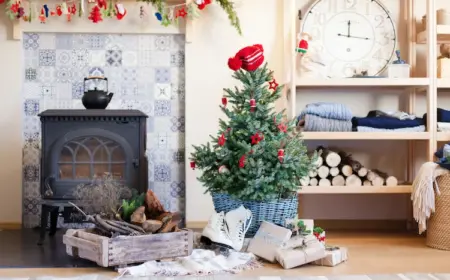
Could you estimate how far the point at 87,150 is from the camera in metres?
3.78

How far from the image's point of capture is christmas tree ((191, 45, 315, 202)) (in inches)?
131

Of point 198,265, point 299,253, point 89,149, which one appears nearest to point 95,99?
point 89,149

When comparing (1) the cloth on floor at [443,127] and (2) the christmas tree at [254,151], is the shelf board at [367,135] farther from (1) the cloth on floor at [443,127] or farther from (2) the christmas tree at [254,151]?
(2) the christmas tree at [254,151]

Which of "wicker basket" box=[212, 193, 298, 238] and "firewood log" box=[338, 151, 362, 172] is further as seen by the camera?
"firewood log" box=[338, 151, 362, 172]

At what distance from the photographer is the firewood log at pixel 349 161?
13.2 ft

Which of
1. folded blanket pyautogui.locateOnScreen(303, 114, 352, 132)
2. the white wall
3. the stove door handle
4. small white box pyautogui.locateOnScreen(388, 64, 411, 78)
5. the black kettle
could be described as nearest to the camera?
the stove door handle

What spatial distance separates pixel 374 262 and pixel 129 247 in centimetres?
119

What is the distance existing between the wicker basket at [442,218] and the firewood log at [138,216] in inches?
64.2

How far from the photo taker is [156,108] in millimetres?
4297

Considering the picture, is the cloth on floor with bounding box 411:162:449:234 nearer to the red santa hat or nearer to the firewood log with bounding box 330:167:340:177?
the firewood log with bounding box 330:167:340:177

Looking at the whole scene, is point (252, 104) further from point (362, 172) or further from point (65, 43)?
point (65, 43)

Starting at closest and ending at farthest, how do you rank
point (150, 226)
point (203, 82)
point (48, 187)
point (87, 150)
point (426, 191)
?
point (150, 226)
point (426, 191)
point (48, 187)
point (87, 150)
point (203, 82)

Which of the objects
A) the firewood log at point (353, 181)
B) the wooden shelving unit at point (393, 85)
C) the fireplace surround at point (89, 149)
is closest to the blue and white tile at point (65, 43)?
the fireplace surround at point (89, 149)

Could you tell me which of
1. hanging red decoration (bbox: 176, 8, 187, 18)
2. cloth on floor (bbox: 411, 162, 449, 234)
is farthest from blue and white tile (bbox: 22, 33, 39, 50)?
cloth on floor (bbox: 411, 162, 449, 234)
